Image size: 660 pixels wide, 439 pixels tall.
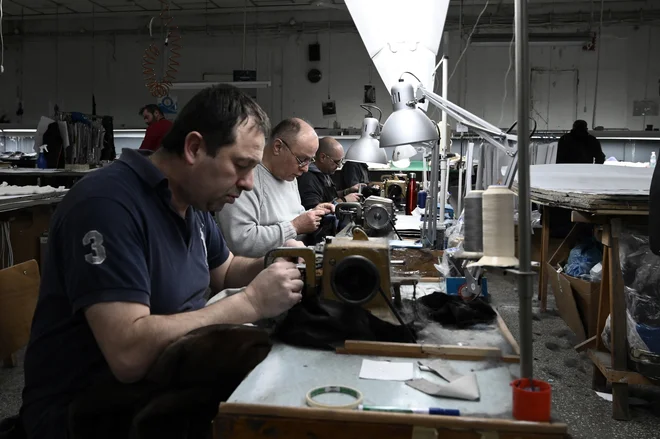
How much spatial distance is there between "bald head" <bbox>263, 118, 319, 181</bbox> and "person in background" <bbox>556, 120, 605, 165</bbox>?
151 inches

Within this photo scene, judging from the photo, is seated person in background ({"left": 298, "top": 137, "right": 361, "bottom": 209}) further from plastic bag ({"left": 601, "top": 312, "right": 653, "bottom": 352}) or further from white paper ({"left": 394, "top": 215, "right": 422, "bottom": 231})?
plastic bag ({"left": 601, "top": 312, "right": 653, "bottom": 352})

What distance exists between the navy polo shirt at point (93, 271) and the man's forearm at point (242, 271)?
17.3 inches

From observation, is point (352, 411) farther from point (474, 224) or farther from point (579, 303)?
point (579, 303)

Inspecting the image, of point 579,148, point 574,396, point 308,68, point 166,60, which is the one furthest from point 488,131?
point 166,60

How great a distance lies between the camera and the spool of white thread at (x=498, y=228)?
106 cm

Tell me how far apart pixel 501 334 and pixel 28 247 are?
3782mm

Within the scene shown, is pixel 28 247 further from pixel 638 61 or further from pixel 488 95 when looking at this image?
pixel 638 61

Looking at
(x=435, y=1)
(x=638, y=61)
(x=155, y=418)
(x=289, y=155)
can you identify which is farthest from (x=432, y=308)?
(x=638, y=61)

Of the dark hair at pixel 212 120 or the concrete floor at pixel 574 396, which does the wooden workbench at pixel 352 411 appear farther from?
the concrete floor at pixel 574 396

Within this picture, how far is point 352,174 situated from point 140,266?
215 inches

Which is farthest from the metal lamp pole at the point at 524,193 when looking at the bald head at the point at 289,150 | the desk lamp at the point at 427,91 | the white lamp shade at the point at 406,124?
the bald head at the point at 289,150

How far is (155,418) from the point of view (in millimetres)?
1104

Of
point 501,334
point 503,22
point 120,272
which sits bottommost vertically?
point 501,334

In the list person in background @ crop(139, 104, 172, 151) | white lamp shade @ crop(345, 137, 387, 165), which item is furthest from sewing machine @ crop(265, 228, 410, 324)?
person in background @ crop(139, 104, 172, 151)
